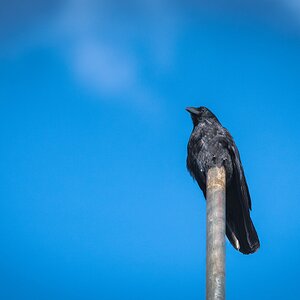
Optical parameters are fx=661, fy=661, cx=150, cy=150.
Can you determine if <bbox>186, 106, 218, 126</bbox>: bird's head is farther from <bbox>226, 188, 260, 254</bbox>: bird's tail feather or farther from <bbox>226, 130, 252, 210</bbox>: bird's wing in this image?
<bbox>226, 188, 260, 254</bbox>: bird's tail feather

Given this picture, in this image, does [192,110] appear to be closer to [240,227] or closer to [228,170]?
[228,170]

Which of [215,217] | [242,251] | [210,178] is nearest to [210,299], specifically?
[215,217]

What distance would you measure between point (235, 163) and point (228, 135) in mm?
1087

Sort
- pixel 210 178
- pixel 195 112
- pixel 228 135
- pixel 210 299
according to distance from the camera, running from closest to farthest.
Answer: pixel 210 299 < pixel 210 178 < pixel 228 135 < pixel 195 112

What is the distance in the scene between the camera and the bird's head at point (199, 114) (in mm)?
14539

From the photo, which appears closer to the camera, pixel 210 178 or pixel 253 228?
pixel 210 178

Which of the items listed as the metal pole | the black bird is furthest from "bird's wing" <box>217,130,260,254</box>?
the metal pole

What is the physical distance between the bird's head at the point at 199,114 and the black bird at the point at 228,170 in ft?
0.70

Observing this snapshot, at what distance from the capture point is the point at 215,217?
9.39m

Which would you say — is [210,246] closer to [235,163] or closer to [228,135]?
[235,163]

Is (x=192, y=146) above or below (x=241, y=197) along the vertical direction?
above

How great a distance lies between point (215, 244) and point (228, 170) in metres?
3.24

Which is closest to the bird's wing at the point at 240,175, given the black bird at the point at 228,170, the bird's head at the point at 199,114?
the black bird at the point at 228,170

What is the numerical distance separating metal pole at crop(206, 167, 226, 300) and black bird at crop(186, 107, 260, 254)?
6.41ft
